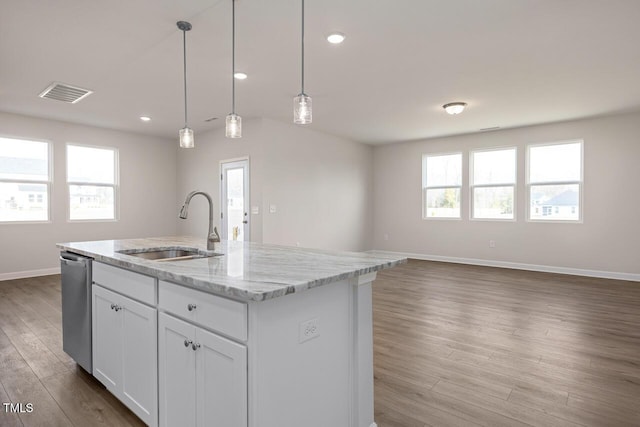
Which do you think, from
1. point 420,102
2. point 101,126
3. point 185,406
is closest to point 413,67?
point 420,102

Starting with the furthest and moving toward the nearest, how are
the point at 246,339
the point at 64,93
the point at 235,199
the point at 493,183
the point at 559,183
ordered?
the point at 493,183, the point at 235,199, the point at 559,183, the point at 64,93, the point at 246,339

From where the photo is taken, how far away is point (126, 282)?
1969 mm

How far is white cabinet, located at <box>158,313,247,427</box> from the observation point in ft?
4.37

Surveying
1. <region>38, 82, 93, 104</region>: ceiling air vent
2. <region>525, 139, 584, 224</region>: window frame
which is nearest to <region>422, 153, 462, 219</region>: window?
<region>525, 139, 584, 224</region>: window frame

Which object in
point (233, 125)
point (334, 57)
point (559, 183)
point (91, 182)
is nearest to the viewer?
point (233, 125)

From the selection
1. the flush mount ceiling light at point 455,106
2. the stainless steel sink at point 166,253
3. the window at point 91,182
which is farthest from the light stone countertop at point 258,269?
the window at point 91,182

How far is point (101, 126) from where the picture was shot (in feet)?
20.8

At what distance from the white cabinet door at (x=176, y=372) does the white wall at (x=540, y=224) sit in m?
6.53

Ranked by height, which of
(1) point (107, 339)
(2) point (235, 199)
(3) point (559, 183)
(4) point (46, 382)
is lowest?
(4) point (46, 382)

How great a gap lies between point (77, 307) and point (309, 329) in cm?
193

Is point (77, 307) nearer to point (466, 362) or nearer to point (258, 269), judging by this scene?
point (258, 269)

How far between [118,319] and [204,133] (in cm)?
544

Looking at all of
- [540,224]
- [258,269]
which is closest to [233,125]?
[258,269]

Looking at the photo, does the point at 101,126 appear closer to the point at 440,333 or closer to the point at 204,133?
the point at 204,133
